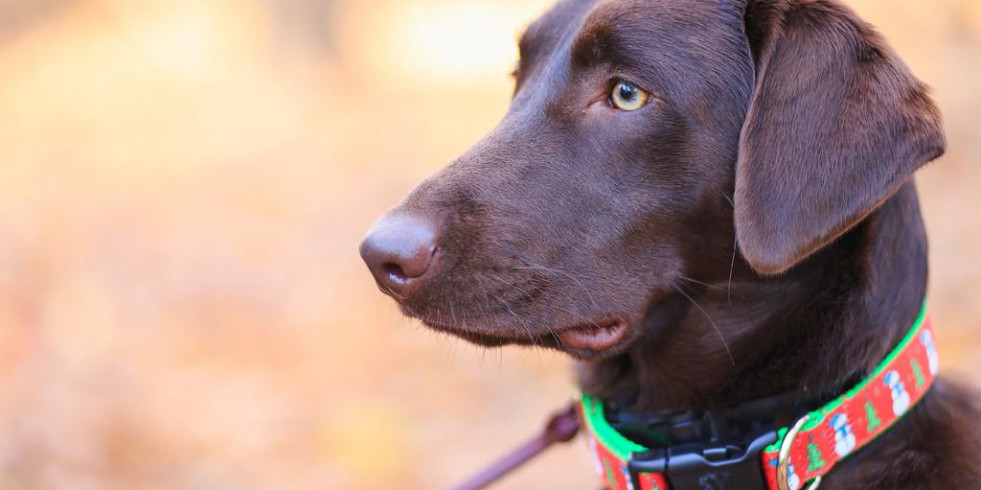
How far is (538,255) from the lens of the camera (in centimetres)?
244

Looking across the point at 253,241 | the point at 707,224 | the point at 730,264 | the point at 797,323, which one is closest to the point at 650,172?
the point at 707,224

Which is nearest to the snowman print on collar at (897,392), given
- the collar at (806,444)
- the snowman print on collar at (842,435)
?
the collar at (806,444)

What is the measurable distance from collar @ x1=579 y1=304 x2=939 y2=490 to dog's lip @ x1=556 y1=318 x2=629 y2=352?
0.94 ft

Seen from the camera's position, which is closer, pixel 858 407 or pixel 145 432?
pixel 858 407

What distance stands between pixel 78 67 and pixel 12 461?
6311mm

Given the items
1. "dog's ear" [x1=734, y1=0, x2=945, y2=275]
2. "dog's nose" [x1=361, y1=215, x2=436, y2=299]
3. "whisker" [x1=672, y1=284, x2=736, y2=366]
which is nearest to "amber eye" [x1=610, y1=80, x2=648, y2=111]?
"dog's ear" [x1=734, y1=0, x2=945, y2=275]

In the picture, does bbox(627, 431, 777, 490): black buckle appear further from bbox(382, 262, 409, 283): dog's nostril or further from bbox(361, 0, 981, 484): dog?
bbox(382, 262, 409, 283): dog's nostril

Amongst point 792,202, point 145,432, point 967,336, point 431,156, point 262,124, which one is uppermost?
point 262,124

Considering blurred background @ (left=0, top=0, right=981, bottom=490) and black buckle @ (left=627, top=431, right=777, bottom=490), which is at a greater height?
blurred background @ (left=0, top=0, right=981, bottom=490)

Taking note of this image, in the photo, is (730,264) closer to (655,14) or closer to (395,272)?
(655,14)

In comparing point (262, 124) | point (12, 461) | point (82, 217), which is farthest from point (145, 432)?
point (262, 124)

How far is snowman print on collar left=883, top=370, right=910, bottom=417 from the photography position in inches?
91.0

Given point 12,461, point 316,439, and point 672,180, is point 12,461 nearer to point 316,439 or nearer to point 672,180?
point 316,439

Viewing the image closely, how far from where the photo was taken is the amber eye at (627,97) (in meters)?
2.50
